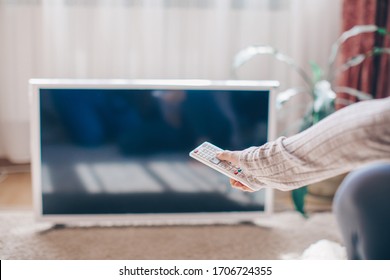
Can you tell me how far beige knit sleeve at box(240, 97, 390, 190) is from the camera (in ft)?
2.27

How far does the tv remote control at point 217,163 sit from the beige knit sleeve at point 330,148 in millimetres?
85

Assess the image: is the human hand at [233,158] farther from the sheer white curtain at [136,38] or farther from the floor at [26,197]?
the sheer white curtain at [136,38]

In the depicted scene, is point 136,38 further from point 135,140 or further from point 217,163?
point 217,163

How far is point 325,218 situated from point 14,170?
1320 millimetres

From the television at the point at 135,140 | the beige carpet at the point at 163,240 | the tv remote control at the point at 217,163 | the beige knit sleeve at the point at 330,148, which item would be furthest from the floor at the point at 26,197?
the beige knit sleeve at the point at 330,148

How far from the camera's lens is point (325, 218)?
1897mm

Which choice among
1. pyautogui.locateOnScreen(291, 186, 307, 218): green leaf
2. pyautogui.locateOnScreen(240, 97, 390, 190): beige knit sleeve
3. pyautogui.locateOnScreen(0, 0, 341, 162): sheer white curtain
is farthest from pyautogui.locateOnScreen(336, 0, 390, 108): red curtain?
pyautogui.locateOnScreen(240, 97, 390, 190): beige knit sleeve

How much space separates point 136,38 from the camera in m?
2.35

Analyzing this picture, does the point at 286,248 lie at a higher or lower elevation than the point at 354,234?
lower

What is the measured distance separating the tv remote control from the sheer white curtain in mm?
1310

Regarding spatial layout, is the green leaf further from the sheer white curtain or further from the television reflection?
the sheer white curtain

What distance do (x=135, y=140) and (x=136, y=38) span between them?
0.79 meters
